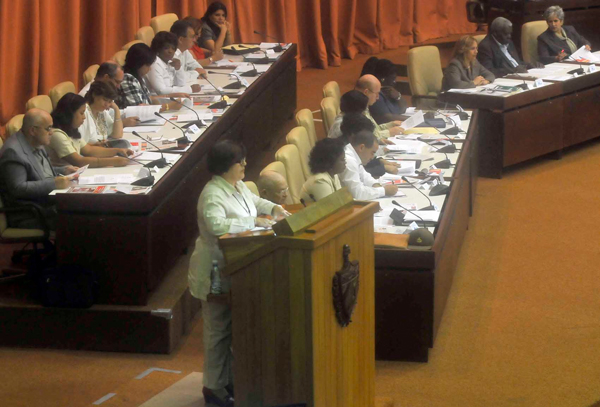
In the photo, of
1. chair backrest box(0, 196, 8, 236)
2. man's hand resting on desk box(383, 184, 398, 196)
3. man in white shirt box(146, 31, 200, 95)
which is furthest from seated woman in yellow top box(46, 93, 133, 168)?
man in white shirt box(146, 31, 200, 95)

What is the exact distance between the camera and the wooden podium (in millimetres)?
3117

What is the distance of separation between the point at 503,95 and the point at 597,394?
12.1 feet

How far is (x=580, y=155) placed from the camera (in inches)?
334

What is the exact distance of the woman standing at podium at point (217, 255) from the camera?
12.9 feet

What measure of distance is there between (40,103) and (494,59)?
15.5ft

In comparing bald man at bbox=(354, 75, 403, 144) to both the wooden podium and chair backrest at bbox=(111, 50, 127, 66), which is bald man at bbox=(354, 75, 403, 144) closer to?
chair backrest at bbox=(111, 50, 127, 66)

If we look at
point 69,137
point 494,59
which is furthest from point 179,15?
point 69,137

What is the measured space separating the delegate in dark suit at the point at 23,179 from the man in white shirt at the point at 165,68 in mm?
2295

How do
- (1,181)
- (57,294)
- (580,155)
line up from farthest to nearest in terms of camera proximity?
(580,155) < (1,181) < (57,294)

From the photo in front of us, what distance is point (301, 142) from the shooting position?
594 cm

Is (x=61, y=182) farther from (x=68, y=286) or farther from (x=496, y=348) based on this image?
(x=496, y=348)

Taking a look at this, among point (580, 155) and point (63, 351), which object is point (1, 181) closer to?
point (63, 351)

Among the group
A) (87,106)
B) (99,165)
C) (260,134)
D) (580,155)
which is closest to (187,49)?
(260,134)

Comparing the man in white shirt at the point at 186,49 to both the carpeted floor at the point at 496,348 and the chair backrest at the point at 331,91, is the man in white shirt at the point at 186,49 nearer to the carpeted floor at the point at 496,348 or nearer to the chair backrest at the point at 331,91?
the chair backrest at the point at 331,91
